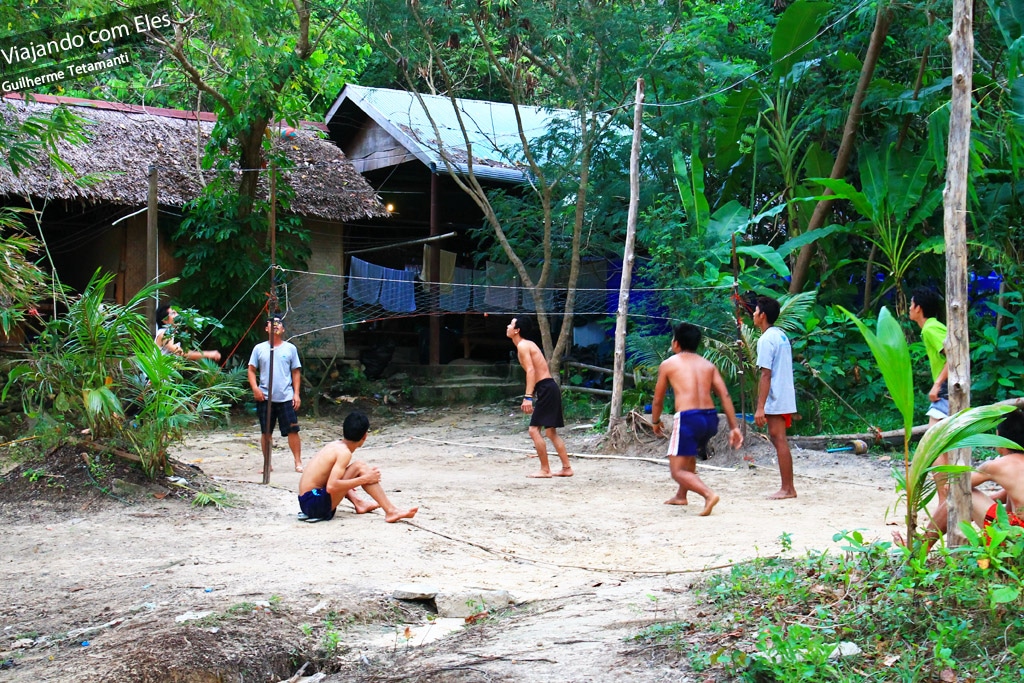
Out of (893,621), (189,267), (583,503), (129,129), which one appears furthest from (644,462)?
(129,129)

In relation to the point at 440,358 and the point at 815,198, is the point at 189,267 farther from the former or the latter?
the point at 815,198

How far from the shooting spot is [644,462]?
936 cm

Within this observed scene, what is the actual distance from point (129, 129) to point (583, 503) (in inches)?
391

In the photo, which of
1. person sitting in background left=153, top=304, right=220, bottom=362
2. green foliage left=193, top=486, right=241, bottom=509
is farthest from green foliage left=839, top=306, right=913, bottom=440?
person sitting in background left=153, top=304, right=220, bottom=362

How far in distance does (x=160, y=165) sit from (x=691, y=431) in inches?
385

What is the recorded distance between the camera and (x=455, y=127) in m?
15.7

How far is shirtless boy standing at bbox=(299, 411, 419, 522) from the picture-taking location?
6152mm

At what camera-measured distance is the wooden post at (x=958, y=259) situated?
3699mm

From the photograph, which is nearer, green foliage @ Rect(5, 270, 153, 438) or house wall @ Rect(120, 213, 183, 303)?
green foliage @ Rect(5, 270, 153, 438)

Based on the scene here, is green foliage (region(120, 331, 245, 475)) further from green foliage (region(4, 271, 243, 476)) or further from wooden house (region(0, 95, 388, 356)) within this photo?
wooden house (region(0, 95, 388, 356))

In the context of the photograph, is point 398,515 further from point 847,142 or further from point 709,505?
point 847,142

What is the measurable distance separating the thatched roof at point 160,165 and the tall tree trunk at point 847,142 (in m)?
6.66

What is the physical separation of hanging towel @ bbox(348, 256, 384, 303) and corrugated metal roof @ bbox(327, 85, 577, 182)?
210 cm

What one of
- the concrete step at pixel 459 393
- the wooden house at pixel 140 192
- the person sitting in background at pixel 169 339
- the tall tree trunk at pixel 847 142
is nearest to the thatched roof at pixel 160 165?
the wooden house at pixel 140 192
